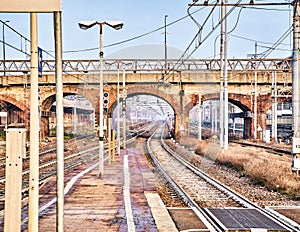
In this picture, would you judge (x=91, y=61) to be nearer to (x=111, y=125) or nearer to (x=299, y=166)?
(x=111, y=125)

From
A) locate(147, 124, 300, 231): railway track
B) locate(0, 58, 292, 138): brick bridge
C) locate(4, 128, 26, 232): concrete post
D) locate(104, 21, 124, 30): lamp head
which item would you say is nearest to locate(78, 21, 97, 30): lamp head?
locate(104, 21, 124, 30): lamp head

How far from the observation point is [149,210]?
9227 mm

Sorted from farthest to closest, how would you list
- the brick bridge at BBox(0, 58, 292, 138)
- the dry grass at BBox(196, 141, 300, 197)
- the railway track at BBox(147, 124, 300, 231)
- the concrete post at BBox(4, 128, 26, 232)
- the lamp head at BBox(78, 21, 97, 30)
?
the brick bridge at BBox(0, 58, 292, 138) < the lamp head at BBox(78, 21, 97, 30) < the dry grass at BBox(196, 141, 300, 197) < the railway track at BBox(147, 124, 300, 231) < the concrete post at BBox(4, 128, 26, 232)

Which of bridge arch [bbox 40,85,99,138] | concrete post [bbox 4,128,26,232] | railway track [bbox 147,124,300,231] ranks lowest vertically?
railway track [bbox 147,124,300,231]

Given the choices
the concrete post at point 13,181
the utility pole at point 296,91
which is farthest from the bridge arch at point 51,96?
the concrete post at point 13,181

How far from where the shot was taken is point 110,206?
9586 millimetres

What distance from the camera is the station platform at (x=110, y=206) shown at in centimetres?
773

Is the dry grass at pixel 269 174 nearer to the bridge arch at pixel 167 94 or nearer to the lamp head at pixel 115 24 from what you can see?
the lamp head at pixel 115 24

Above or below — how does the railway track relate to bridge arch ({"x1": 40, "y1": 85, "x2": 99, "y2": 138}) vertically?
below

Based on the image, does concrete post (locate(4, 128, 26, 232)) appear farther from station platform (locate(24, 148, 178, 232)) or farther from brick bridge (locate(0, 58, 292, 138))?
brick bridge (locate(0, 58, 292, 138))

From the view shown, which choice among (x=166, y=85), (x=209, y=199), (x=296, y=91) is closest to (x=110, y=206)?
(x=209, y=199)

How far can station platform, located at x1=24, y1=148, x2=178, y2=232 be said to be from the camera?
7.73 meters

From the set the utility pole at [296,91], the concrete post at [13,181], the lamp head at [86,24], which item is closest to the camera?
the concrete post at [13,181]

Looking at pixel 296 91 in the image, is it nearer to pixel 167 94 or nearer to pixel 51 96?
pixel 167 94
